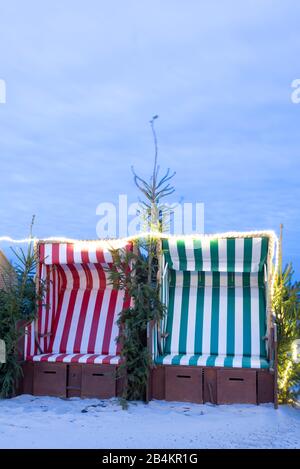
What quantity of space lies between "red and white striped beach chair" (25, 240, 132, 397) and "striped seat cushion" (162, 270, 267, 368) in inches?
36.2

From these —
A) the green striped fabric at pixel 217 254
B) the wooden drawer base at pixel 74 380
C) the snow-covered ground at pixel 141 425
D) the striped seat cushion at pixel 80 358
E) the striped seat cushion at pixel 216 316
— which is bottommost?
the snow-covered ground at pixel 141 425

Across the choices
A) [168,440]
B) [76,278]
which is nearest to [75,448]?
[168,440]

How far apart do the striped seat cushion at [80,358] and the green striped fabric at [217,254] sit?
1.56 meters

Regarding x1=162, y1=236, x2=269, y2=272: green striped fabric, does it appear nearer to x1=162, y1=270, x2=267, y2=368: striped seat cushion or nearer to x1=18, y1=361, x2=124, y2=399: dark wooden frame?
x1=162, y1=270, x2=267, y2=368: striped seat cushion

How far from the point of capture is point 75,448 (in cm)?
450

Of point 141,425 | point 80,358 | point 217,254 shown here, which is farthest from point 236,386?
point 80,358

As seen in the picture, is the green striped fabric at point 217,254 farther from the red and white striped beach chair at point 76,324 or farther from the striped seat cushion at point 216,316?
the red and white striped beach chair at point 76,324

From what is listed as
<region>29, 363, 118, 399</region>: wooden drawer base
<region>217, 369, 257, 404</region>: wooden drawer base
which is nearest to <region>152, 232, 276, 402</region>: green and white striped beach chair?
<region>217, 369, 257, 404</region>: wooden drawer base

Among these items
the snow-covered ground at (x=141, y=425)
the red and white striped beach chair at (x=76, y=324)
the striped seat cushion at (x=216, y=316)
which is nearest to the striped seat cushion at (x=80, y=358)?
the red and white striped beach chair at (x=76, y=324)

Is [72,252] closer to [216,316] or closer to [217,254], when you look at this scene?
[217,254]

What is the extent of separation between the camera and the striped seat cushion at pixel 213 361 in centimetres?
633

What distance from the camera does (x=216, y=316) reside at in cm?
733
